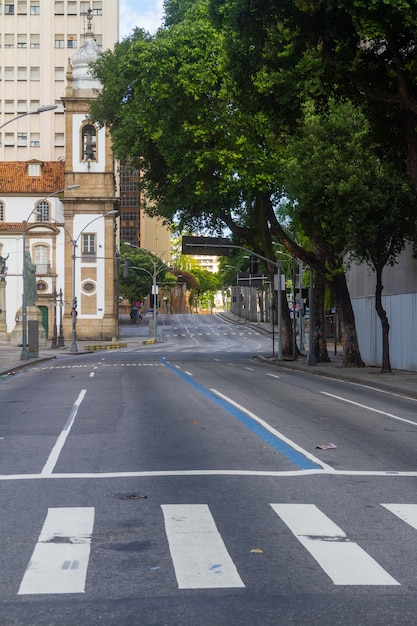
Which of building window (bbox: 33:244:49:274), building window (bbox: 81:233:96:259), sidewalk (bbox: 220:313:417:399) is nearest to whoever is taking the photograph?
sidewalk (bbox: 220:313:417:399)

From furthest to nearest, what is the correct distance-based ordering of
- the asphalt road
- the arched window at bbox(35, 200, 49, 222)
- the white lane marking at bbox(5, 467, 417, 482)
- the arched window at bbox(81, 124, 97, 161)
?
1. the arched window at bbox(35, 200, 49, 222)
2. the arched window at bbox(81, 124, 97, 161)
3. the white lane marking at bbox(5, 467, 417, 482)
4. the asphalt road

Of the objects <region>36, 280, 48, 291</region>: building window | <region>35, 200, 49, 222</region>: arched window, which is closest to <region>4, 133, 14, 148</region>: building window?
<region>35, 200, 49, 222</region>: arched window

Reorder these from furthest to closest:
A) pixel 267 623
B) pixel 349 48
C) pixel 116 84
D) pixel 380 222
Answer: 1. pixel 116 84
2. pixel 380 222
3. pixel 349 48
4. pixel 267 623

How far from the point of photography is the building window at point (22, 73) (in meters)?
109

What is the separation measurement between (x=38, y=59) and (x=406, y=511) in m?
107

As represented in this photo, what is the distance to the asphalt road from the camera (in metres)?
5.57

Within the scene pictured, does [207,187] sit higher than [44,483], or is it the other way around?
[207,187]

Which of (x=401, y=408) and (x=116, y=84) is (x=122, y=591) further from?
(x=116, y=84)

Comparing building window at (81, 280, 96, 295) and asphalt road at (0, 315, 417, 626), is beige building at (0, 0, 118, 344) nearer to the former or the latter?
building window at (81, 280, 96, 295)

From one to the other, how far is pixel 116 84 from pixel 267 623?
42.9 m

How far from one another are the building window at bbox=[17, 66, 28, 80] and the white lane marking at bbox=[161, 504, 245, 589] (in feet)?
349

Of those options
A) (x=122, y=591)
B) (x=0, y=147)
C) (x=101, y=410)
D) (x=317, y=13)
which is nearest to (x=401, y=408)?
(x=101, y=410)

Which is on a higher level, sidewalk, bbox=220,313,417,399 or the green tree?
the green tree

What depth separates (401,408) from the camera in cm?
2016
